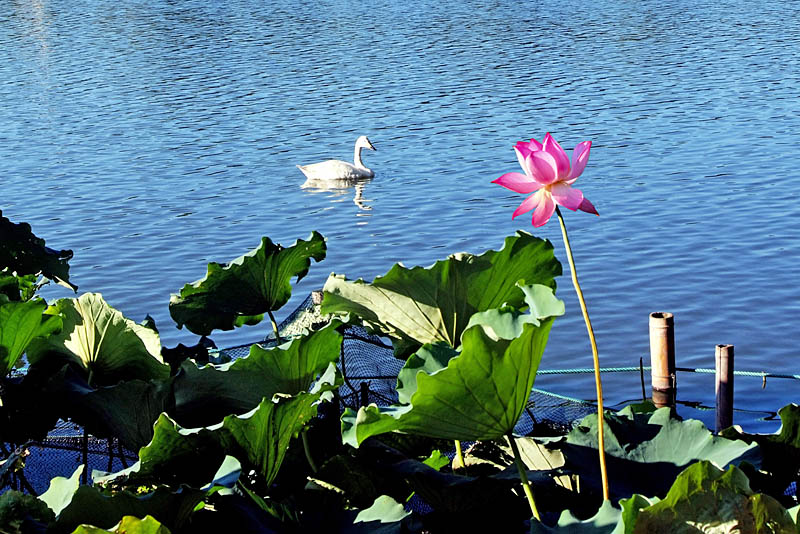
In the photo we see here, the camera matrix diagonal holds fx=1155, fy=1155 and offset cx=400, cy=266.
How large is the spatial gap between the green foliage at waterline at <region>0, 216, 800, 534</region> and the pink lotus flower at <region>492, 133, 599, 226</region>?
20cm

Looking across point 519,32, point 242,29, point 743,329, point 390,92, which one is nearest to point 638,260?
point 743,329

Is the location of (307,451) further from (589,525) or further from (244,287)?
(244,287)

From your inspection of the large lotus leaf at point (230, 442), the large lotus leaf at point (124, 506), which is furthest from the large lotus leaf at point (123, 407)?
the large lotus leaf at point (124, 506)

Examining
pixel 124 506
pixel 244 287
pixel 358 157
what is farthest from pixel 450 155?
pixel 124 506

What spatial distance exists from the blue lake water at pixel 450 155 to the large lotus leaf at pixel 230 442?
4.34 meters

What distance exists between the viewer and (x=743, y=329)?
8047 mm

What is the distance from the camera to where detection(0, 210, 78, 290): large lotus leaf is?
154 inches

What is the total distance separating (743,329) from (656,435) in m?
6.06

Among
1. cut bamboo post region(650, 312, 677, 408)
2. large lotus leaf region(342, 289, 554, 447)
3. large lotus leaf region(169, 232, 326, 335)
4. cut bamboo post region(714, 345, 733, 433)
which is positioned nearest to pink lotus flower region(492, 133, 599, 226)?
large lotus leaf region(342, 289, 554, 447)

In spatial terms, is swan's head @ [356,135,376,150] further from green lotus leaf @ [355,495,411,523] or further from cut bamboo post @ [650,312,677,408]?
green lotus leaf @ [355,495,411,523]

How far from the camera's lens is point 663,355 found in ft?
14.0

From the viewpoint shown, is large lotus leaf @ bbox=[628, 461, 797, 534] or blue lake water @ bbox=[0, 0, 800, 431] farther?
blue lake water @ bbox=[0, 0, 800, 431]

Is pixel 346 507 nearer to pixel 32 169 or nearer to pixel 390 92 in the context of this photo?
pixel 32 169

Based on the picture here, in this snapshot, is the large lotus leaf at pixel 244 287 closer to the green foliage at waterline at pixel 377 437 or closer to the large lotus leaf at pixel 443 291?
the green foliage at waterline at pixel 377 437
